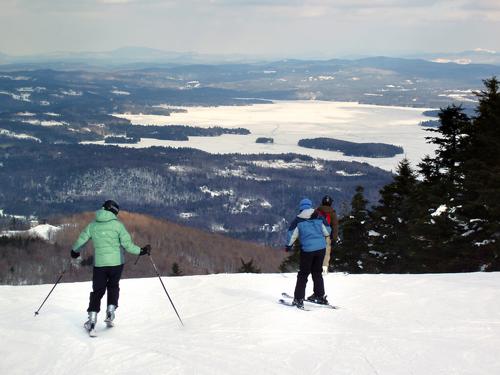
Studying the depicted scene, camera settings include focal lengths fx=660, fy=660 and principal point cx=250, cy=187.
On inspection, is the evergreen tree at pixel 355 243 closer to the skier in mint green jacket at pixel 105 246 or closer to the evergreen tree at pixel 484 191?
the evergreen tree at pixel 484 191

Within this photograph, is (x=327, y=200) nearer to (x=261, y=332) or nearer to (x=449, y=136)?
(x=261, y=332)

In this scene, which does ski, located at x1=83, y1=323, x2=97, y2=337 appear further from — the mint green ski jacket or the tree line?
the tree line

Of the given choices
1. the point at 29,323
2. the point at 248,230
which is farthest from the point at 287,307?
the point at 248,230

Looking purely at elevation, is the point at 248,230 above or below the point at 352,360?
below

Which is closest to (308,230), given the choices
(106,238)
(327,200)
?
(327,200)

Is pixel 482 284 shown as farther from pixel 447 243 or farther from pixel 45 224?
pixel 45 224

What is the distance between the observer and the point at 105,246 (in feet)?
34.0

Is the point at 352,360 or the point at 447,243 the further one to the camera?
the point at 447,243

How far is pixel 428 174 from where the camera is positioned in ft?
93.2

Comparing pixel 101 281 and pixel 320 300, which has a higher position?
pixel 101 281

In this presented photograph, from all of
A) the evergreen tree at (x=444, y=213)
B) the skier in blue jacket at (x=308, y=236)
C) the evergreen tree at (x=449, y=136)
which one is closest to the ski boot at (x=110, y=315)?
the skier in blue jacket at (x=308, y=236)

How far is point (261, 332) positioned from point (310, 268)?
2.05 metres

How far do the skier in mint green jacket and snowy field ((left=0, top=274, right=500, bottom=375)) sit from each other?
728 mm

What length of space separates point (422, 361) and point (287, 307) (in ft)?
13.1
